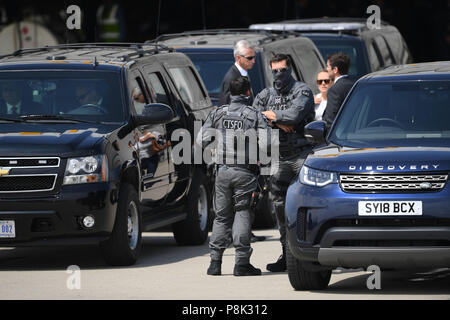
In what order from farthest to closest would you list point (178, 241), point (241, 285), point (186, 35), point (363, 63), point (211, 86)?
1. point (363, 63)
2. point (186, 35)
3. point (211, 86)
4. point (178, 241)
5. point (241, 285)

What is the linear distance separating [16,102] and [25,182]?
145 cm

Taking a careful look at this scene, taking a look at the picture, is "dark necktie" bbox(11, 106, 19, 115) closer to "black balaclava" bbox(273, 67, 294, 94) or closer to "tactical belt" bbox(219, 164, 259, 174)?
"tactical belt" bbox(219, 164, 259, 174)

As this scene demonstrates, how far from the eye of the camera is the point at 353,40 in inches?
789

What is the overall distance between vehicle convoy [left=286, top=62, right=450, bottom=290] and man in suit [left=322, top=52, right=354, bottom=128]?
2621 mm

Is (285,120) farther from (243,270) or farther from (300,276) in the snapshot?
(300,276)

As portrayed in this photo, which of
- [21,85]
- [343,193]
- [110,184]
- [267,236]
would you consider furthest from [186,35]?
[343,193]

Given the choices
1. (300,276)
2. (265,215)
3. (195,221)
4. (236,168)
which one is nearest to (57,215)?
(236,168)

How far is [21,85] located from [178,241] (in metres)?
2.51

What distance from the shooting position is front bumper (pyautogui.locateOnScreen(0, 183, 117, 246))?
1162 centimetres

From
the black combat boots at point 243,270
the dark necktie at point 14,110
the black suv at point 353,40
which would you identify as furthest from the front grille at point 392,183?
the black suv at point 353,40

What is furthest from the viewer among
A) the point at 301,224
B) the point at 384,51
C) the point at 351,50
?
the point at 384,51

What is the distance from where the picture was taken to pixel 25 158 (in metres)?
A: 11.8

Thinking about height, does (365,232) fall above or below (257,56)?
below

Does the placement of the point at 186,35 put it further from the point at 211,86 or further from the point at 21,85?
the point at 21,85
